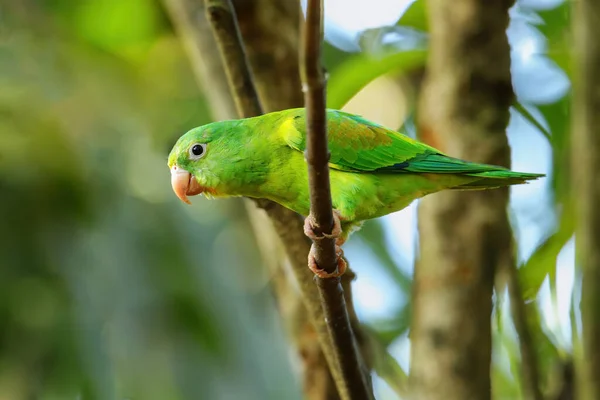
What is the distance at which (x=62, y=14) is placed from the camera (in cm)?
443

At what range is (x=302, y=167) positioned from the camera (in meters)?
2.55

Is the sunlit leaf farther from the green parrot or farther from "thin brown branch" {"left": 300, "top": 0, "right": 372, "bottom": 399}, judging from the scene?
"thin brown branch" {"left": 300, "top": 0, "right": 372, "bottom": 399}

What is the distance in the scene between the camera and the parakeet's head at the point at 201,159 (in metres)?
2.69

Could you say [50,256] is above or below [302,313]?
above

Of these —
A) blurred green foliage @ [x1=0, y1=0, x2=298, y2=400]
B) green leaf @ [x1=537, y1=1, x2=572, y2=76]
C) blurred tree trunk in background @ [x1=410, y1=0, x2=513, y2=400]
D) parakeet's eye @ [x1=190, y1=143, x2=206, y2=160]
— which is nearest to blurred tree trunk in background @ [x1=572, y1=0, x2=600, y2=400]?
blurred tree trunk in background @ [x1=410, y1=0, x2=513, y2=400]

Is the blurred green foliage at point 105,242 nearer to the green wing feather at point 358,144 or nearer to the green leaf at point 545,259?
the green leaf at point 545,259

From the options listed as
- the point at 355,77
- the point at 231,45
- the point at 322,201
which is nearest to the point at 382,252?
the point at 355,77

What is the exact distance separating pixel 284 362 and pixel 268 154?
1531 millimetres

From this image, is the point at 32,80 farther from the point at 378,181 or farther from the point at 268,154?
the point at 378,181

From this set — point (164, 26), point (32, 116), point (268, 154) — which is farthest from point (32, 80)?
point (268, 154)

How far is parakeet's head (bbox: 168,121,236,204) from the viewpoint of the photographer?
2.69 m

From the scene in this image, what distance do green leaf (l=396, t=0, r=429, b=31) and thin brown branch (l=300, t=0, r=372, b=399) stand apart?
2.07m

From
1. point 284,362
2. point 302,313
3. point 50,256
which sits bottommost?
point 284,362

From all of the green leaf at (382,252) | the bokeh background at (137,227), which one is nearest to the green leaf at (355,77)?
the bokeh background at (137,227)
